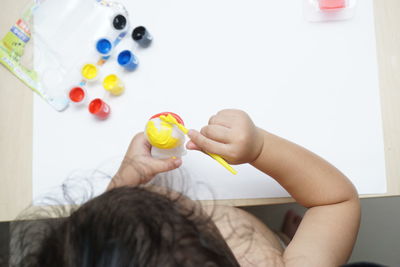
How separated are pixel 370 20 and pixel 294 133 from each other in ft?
0.98

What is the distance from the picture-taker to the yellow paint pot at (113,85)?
741mm

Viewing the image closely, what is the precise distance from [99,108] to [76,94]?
76mm

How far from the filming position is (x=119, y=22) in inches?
30.6

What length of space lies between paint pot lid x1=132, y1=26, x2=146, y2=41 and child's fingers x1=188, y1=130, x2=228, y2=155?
Answer: 0.28 m

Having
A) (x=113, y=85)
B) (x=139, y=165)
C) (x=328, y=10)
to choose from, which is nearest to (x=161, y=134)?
(x=139, y=165)

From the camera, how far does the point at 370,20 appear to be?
0.72 metres

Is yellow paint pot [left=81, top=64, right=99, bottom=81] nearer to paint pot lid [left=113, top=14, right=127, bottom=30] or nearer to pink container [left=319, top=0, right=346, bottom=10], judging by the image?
paint pot lid [left=113, top=14, right=127, bottom=30]

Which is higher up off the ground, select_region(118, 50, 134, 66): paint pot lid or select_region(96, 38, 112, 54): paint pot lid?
select_region(96, 38, 112, 54): paint pot lid

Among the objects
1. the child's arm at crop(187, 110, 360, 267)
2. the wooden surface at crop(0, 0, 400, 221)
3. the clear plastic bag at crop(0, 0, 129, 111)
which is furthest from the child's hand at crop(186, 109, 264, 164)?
the clear plastic bag at crop(0, 0, 129, 111)

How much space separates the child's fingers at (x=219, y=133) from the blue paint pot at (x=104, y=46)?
1.07ft

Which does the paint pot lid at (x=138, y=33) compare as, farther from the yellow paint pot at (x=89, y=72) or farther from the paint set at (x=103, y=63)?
the yellow paint pot at (x=89, y=72)

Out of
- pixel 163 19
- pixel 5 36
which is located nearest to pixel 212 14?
pixel 163 19

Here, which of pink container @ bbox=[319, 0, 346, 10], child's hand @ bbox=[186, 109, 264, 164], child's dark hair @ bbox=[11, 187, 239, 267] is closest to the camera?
child's dark hair @ bbox=[11, 187, 239, 267]

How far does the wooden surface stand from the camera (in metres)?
0.67
